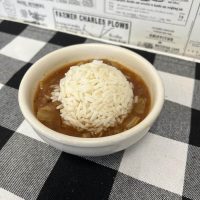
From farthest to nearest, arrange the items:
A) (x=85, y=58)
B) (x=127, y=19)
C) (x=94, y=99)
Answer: (x=127, y=19), (x=85, y=58), (x=94, y=99)

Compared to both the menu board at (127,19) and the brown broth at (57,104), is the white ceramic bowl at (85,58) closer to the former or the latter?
the brown broth at (57,104)

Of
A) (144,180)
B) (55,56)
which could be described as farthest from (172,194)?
(55,56)

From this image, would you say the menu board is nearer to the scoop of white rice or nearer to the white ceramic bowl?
the white ceramic bowl

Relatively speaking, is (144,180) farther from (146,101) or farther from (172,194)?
(146,101)

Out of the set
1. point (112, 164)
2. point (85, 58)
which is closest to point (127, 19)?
point (85, 58)

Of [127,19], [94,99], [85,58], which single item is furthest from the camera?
[127,19]

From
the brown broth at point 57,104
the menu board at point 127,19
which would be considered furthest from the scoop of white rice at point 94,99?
the menu board at point 127,19

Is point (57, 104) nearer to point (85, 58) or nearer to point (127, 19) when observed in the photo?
point (85, 58)
